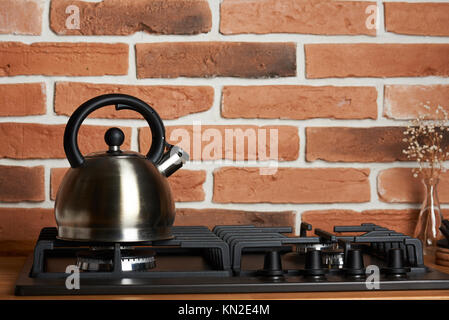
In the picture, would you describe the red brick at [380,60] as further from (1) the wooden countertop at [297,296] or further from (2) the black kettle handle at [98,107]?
(1) the wooden countertop at [297,296]

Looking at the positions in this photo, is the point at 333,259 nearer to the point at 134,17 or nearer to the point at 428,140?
the point at 428,140

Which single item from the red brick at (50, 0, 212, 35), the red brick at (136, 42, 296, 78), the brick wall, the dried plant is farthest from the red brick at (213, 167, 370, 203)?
the red brick at (50, 0, 212, 35)

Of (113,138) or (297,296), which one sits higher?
(113,138)

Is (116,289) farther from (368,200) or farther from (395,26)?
(395,26)

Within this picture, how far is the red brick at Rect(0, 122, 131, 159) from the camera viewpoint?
4.76 ft

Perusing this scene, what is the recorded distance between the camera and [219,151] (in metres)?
1.50

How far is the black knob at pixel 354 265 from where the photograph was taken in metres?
0.97

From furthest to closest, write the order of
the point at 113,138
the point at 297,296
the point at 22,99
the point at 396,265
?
the point at 22,99 → the point at 113,138 → the point at 396,265 → the point at 297,296

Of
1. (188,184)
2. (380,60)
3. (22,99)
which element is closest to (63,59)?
(22,99)

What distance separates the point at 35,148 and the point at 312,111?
64 centimetres

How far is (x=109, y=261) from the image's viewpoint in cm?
100

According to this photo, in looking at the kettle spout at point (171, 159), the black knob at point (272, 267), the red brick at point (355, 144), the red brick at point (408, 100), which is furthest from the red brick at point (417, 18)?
the black knob at point (272, 267)

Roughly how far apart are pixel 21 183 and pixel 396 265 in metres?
0.86
